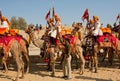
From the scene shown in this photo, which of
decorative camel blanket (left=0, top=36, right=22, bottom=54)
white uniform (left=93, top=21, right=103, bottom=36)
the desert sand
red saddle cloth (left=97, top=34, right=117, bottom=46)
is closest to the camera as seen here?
decorative camel blanket (left=0, top=36, right=22, bottom=54)

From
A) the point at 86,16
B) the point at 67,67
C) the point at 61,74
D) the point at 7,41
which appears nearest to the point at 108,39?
the point at 86,16

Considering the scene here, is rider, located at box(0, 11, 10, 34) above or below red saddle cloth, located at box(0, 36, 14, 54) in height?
above

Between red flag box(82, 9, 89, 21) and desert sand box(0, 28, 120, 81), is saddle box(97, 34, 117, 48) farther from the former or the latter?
red flag box(82, 9, 89, 21)

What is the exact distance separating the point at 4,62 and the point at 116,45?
616 centimetres

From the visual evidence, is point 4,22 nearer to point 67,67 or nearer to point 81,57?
point 67,67

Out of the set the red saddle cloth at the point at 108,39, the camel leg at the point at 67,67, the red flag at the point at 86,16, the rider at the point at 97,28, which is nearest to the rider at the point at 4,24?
the camel leg at the point at 67,67

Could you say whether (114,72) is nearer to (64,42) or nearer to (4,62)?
(64,42)

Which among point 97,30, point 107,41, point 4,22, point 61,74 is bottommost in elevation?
point 61,74

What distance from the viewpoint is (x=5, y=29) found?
57.2 ft

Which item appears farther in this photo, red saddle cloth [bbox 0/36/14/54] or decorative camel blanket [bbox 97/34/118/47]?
decorative camel blanket [bbox 97/34/118/47]

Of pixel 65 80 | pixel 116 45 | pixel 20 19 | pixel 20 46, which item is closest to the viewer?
pixel 65 80

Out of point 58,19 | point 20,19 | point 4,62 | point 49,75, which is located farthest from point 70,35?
point 20,19

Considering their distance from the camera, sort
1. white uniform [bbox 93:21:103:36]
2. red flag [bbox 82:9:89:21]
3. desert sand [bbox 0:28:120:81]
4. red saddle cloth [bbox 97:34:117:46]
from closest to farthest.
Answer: desert sand [bbox 0:28:120:81] < white uniform [bbox 93:21:103:36] < red saddle cloth [bbox 97:34:117:46] < red flag [bbox 82:9:89:21]

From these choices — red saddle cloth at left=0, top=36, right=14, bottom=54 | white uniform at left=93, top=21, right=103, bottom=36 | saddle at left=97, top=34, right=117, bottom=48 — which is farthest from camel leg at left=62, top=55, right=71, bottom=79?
saddle at left=97, top=34, right=117, bottom=48
